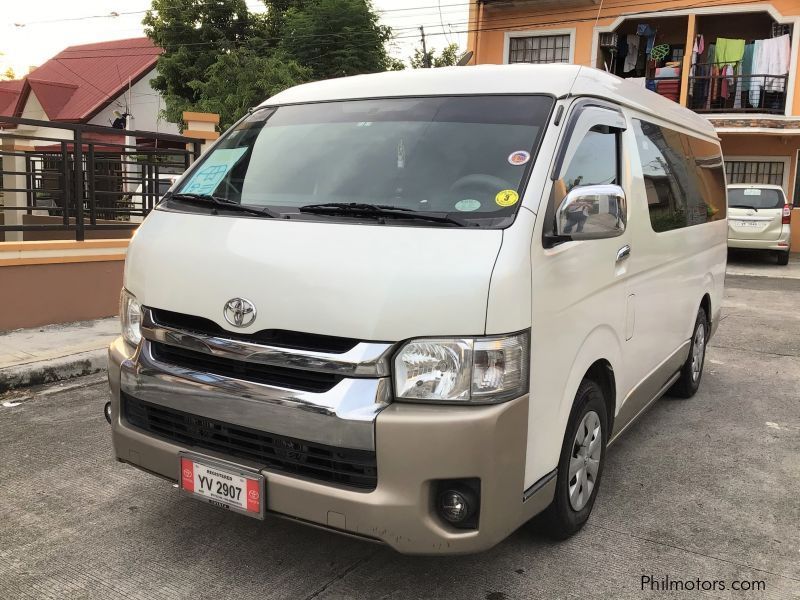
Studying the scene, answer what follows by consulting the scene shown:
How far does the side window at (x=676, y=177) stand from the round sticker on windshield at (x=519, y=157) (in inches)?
44.2

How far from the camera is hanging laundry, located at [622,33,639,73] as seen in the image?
1897 cm


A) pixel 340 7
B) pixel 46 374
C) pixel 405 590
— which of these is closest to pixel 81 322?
pixel 46 374

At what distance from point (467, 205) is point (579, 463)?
4.05ft

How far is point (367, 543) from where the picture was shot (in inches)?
119

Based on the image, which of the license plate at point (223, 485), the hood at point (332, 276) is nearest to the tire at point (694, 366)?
the hood at point (332, 276)

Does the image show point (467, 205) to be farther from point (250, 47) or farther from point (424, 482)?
point (250, 47)

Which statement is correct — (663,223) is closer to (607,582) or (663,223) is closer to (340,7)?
(607,582)

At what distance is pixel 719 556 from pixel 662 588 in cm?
41

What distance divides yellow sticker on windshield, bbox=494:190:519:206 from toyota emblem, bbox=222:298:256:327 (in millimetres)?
977

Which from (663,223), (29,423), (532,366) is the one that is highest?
(663,223)

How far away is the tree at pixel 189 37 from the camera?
25672 mm

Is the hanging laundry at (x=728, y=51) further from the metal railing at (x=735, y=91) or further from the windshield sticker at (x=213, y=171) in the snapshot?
the windshield sticker at (x=213, y=171)

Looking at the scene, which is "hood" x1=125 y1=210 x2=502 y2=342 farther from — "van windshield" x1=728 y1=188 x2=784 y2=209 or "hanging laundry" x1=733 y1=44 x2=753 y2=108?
"hanging laundry" x1=733 y1=44 x2=753 y2=108

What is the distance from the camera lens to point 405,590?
2699mm
